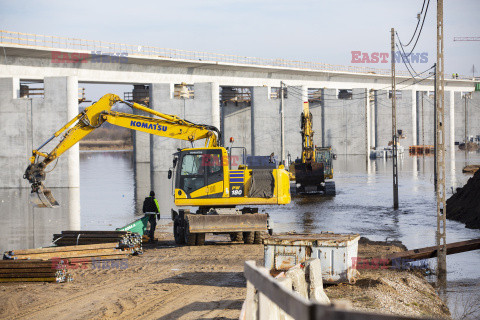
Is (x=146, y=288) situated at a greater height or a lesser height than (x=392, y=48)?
lesser

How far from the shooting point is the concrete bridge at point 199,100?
41406mm

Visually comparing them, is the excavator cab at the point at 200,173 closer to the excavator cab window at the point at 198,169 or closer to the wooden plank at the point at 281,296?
the excavator cab window at the point at 198,169

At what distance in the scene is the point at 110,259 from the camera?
15.3 meters

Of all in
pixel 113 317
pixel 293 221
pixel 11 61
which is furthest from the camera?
pixel 11 61

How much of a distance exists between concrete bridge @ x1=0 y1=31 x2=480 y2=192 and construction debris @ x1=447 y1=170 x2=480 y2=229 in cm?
2459

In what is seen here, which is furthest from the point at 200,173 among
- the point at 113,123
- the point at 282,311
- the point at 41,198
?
the point at 282,311

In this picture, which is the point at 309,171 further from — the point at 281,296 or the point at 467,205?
the point at 281,296

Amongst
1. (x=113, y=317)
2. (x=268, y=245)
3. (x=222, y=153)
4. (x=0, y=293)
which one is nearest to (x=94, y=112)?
(x=222, y=153)

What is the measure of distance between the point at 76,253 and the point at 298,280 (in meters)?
7.23

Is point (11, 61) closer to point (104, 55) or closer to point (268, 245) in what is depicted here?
point (104, 55)

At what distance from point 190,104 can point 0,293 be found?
44.8 meters

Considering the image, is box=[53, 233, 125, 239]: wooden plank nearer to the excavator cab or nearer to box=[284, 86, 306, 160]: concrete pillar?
the excavator cab

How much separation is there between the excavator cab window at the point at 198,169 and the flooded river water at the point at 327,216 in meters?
4.32

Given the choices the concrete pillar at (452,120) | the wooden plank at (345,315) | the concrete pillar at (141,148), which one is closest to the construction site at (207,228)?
the wooden plank at (345,315)
